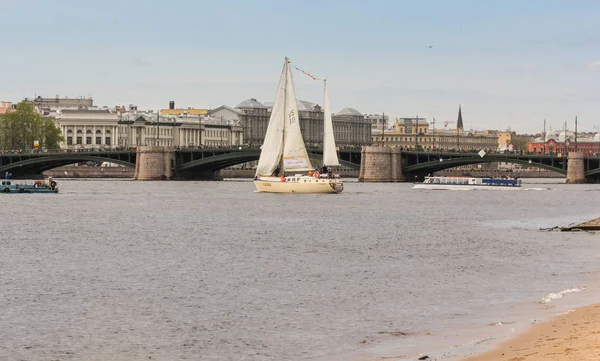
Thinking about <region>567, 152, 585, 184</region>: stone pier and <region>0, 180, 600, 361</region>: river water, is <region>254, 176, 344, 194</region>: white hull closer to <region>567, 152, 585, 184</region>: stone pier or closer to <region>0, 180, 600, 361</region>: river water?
<region>0, 180, 600, 361</region>: river water

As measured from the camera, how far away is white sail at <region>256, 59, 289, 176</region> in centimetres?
8862

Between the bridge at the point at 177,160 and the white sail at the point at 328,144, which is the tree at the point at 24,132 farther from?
the white sail at the point at 328,144

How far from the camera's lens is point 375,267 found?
122ft

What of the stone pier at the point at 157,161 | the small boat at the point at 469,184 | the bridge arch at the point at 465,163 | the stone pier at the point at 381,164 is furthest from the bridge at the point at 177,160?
the small boat at the point at 469,184

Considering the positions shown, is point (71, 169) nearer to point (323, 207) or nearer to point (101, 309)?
point (323, 207)

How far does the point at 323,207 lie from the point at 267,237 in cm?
2478

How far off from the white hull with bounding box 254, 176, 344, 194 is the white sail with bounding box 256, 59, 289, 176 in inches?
33.9

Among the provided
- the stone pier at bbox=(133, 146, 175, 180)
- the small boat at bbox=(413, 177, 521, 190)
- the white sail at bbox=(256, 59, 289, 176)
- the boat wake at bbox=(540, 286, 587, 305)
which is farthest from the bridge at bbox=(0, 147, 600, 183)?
the boat wake at bbox=(540, 286, 587, 305)

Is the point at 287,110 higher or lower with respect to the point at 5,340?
higher

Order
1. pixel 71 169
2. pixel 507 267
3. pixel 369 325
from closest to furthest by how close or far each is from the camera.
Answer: pixel 369 325 < pixel 507 267 < pixel 71 169

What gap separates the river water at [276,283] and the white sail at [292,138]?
24.8 metres

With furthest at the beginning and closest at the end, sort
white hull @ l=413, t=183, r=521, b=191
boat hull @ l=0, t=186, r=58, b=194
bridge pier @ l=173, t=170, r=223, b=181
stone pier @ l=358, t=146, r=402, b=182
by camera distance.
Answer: bridge pier @ l=173, t=170, r=223, b=181
stone pier @ l=358, t=146, r=402, b=182
white hull @ l=413, t=183, r=521, b=191
boat hull @ l=0, t=186, r=58, b=194

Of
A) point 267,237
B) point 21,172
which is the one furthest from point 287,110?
point 21,172

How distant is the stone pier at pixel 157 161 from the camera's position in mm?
125250
